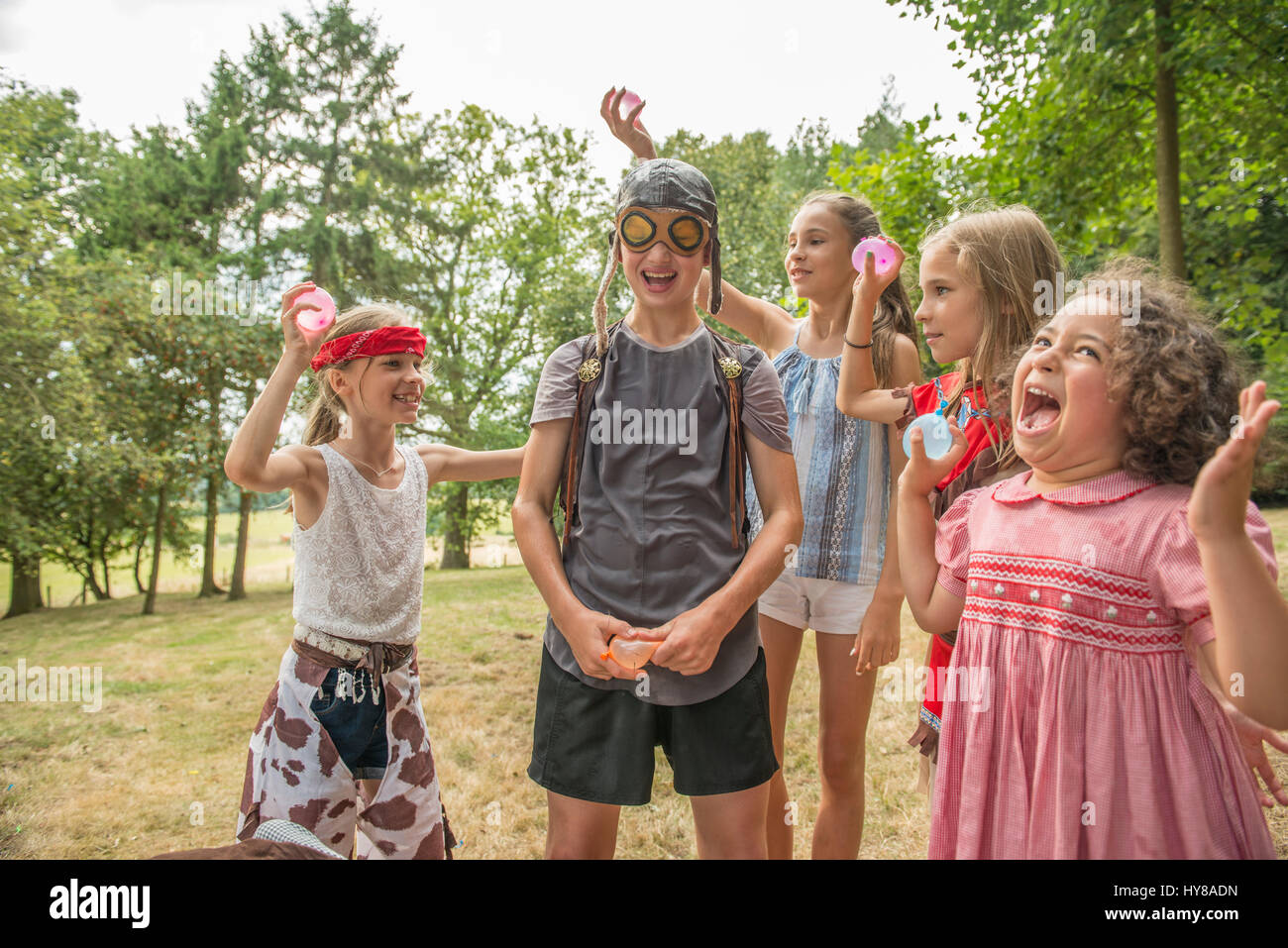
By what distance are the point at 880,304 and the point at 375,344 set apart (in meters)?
1.77

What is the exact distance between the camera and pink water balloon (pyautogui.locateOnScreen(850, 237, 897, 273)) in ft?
7.80

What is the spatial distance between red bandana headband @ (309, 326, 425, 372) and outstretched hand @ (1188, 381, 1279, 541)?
2195 millimetres

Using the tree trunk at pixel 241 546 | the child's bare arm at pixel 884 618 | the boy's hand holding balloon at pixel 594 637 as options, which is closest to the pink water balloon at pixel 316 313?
the boy's hand holding balloon at pixel 594 637

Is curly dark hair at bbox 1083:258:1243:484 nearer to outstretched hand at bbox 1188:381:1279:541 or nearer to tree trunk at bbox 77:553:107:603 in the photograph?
outstretched hand at bbox 1188:381:1279:541

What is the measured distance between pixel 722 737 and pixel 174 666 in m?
9.15

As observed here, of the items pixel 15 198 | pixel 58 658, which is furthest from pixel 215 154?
Result: pixel 58 658

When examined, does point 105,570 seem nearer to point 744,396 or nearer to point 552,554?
point 552,554

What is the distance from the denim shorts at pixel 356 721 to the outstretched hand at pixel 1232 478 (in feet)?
7.34

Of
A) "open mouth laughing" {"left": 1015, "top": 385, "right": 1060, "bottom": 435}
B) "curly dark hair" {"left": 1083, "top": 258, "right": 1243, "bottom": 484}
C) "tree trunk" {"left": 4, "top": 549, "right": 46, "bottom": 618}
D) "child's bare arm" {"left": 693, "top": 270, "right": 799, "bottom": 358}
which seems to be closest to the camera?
"curly dark hair" {"left": 1083, "top": 258, "right": 1243, "bottom": 484}

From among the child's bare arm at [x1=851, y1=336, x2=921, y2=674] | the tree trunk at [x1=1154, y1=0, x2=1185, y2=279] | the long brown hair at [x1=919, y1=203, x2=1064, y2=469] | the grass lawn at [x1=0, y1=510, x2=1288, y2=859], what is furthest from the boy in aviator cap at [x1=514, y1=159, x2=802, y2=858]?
the tree trunk at [x1=1154, y1=0, x2=1185, y2=279]

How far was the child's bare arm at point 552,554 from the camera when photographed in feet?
6.20

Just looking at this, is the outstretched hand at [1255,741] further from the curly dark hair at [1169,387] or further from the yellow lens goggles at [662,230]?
the yellow lens goggles at [662,230]

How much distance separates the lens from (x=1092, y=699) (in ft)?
5.51
